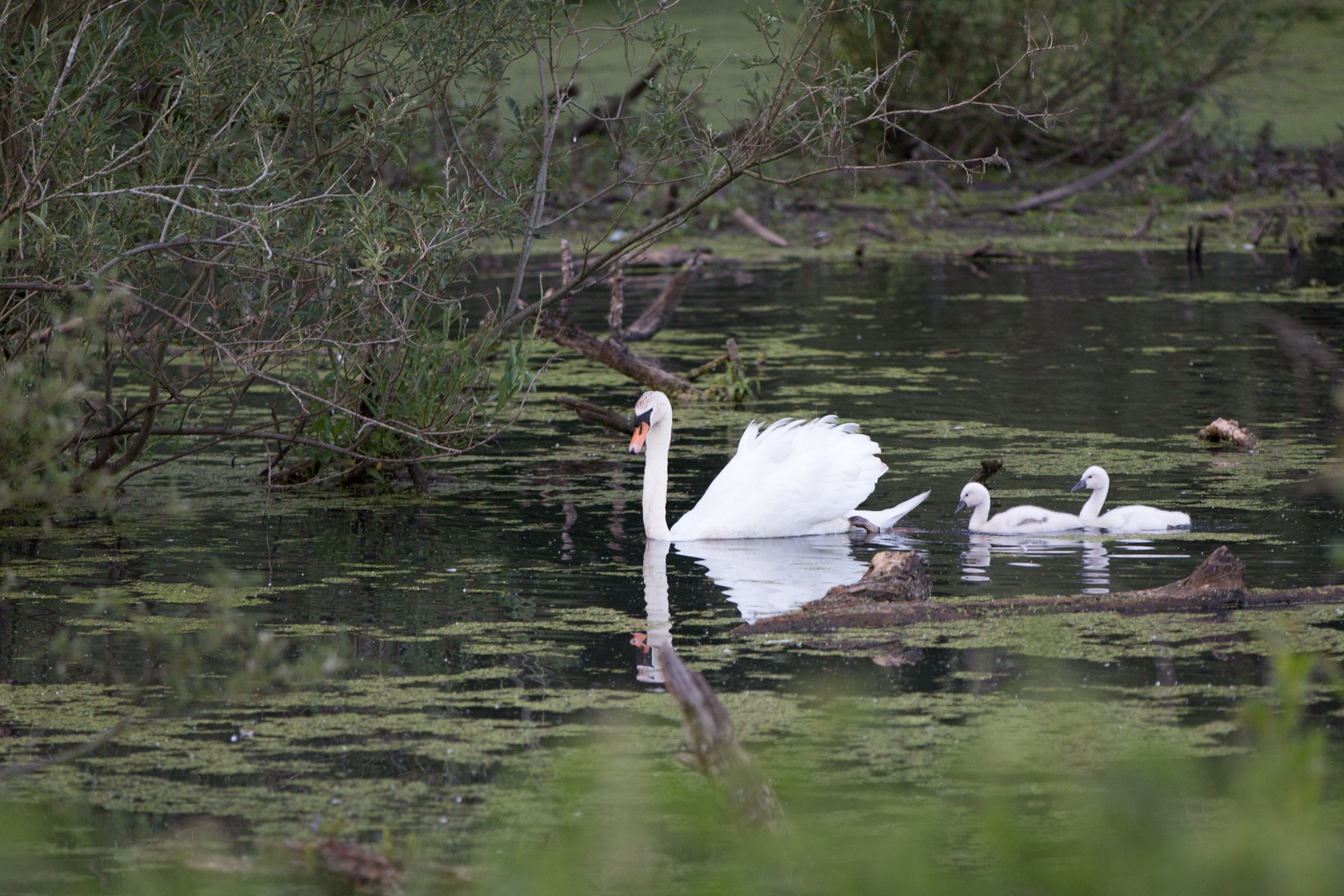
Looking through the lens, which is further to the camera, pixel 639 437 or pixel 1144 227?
pixel 1144 227

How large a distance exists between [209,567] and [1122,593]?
13.5 feet

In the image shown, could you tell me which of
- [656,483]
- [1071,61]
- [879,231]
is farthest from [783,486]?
[1071,61]

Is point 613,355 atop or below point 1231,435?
atop

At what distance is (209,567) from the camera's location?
8.48 m

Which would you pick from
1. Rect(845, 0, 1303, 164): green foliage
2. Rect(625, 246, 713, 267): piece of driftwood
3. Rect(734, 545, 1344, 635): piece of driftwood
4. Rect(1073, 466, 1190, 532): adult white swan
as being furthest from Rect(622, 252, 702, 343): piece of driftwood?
Rect(845, 0, 1303, 164): green foliage

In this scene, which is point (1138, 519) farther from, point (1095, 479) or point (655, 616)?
point (655, 616)

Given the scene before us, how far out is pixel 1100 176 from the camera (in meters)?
26.4

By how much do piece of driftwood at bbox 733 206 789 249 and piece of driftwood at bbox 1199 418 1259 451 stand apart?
1349 centimetres

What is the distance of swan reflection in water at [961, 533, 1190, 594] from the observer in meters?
8.15

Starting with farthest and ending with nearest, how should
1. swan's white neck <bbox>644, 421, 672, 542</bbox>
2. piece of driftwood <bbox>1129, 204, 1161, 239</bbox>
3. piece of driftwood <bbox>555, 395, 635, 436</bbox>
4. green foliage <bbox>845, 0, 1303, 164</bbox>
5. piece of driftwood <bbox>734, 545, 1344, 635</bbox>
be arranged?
1. green foliage <bbox>845, 0, 1303, 164</bbox>
2. piece of driftwood <bbox>1129, 204, 1161, 239</bbox>
3. piece of driftwood <bbox>555, 395, 635, 436</bbox>
4. swan's white neck <bbox>644, 421, 672, 542</bbox>
5. piece of driftwood <bbox>734, 545, 1344, 635</bbox>

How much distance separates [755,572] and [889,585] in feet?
4.06

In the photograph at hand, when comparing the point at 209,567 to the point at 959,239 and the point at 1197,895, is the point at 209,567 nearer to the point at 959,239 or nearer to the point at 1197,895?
the point at 1197,895

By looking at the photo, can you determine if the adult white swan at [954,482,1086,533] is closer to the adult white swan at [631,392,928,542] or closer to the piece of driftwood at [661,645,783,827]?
the adult white swan at [631,392,928,542]

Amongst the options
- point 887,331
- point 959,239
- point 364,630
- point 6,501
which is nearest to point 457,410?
point 364,630
